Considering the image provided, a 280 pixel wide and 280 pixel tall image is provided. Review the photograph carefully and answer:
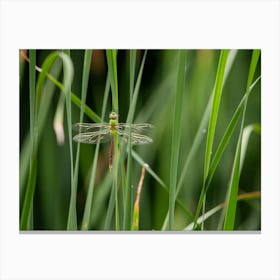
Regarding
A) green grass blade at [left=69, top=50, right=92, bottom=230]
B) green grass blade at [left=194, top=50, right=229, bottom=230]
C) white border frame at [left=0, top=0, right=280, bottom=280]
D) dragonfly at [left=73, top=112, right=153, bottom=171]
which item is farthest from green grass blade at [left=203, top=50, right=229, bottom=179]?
green grass blade at [left=69, top=50, right=92, bottom=230]

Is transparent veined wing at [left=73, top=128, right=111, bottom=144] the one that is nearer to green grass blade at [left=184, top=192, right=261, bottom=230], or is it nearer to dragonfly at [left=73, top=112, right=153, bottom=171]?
dragonfly at [left=73, top=112, right=153, bottom=171]
